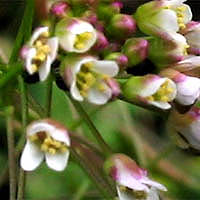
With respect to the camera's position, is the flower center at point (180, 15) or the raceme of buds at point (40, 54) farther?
the flower center at point (180, 15)

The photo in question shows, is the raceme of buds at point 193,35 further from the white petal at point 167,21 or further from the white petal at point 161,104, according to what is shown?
the white petal at point 161,104

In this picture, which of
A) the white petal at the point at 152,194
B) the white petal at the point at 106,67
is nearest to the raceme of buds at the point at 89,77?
the white petal at the point at 106,67

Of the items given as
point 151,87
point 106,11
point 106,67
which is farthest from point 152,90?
point 106,11

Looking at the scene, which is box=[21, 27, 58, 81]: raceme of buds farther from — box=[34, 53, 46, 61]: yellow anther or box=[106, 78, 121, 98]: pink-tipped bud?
box=[106, 78, 121, 98]: pink-tipped bud

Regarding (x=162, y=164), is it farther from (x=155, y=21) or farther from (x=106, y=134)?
(x=155, y=21)

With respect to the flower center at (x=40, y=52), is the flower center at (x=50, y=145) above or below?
below

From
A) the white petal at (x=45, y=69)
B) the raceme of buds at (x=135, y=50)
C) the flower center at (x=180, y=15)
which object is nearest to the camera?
the white petal at (x=45, y=69)

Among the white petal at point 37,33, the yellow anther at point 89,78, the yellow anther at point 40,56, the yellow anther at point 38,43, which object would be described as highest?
the white petal at point 37,33
